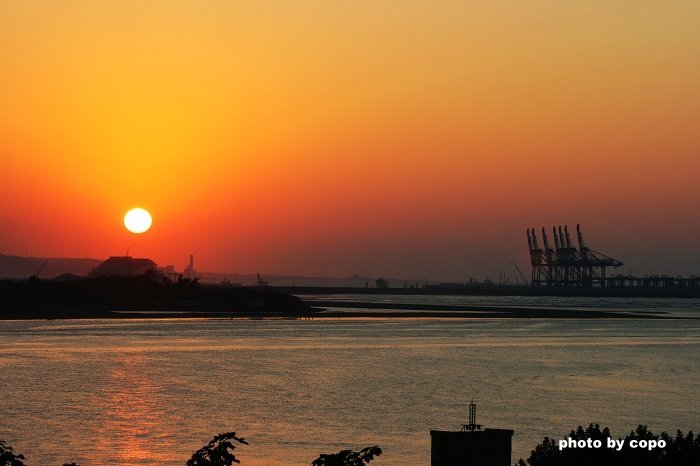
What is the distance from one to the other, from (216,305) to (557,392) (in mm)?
111681

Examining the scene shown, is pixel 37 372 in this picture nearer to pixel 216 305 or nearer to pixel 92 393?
pixel 92 393

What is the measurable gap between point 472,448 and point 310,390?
3617 centimetres

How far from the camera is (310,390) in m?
55.3

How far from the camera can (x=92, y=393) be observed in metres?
53.0

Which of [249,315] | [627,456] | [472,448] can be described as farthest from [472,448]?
[249,315]

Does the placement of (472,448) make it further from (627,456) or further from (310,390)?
(310,390)

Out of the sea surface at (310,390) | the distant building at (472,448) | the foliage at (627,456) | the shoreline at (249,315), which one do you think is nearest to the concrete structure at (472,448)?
the distant building at (472,448)

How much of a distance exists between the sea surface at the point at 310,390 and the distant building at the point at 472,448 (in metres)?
16.4

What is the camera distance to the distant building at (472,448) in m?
19.4

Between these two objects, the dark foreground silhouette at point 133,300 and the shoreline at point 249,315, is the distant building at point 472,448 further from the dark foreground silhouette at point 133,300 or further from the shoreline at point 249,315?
the dark foreground silhouette at point 133,300

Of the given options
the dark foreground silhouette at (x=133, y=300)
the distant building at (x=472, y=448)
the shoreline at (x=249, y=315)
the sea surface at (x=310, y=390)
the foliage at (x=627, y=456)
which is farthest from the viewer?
the dark foreground silhouette at (x=133, y=300)

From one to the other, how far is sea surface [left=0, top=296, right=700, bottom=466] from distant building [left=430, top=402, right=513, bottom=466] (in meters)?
16.4

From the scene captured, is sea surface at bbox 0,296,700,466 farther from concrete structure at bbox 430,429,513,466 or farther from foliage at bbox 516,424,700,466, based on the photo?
concrete structure at bbox 430,429,513,466

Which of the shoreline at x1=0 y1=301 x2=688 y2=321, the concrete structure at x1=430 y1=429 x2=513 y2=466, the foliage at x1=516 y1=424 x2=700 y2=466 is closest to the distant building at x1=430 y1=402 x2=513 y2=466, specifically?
the concrete structure at x1=430 y1=429 x2=513 y2=466
